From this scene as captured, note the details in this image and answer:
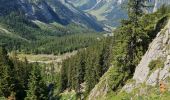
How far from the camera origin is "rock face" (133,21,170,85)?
50.0 m

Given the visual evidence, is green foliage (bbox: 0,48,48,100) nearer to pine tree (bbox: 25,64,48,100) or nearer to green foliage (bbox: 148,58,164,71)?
pine tree (bbox: 25,64,48,100)

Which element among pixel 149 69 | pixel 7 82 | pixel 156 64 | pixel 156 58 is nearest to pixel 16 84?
pixel 7 82

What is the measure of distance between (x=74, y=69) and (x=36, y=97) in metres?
73.8

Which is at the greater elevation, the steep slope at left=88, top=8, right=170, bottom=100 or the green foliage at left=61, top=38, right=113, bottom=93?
the steep slope at left=88, top=8, right=170, bottom=100

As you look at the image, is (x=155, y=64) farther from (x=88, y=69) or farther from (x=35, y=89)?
(x=88, y=69)

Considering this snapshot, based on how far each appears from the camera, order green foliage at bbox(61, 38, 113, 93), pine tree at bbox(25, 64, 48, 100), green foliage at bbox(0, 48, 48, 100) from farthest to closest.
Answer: green foliage at bbox(61, 38, 113, 93) → green foliage at bbox(0, 48, 48, 100) → pine tree at bbox(25, 64, 48, 100)

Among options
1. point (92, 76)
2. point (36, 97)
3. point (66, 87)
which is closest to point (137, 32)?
point (36, 97)

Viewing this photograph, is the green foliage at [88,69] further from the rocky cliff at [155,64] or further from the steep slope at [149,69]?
the rocky cliff at [155,64]

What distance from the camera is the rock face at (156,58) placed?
50.0 meters

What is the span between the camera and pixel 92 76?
409ft

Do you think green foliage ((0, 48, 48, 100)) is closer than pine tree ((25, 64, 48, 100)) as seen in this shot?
No

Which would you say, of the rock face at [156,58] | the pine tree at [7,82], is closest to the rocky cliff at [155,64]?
the rock face at [156,58]

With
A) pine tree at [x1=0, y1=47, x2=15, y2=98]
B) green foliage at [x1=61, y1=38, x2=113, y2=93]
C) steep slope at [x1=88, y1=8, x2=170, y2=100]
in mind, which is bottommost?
green foliage at [x1=61, y1=38, x2=113, y2=93]

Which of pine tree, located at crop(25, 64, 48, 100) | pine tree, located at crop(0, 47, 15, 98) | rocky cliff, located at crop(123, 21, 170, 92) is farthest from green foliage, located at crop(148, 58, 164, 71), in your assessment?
pine tree, located at crop(0, 47, 15, 98)
